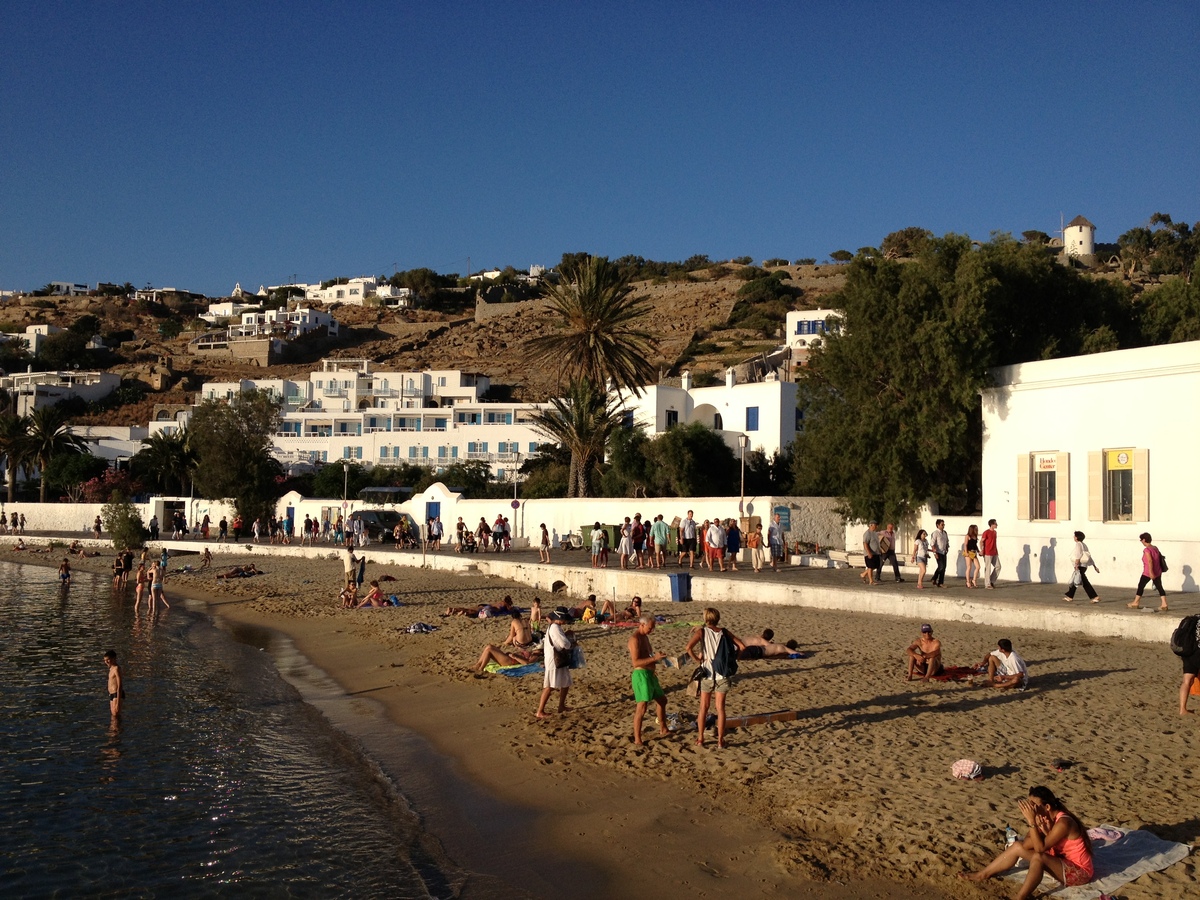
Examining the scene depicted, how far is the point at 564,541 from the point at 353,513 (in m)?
14.1

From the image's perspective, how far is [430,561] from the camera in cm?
3284

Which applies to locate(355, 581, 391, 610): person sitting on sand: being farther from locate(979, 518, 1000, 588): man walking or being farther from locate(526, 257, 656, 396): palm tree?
locate(526, 257, 656, 396): palm tree

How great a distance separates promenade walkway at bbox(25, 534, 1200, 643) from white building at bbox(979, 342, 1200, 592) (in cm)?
82

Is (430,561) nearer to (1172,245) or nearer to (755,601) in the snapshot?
(755,601)

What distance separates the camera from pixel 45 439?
7062cm

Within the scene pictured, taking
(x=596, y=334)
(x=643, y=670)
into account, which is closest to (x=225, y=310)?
(x=596, y=334)

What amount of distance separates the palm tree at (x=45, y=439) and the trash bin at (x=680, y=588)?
211 ft

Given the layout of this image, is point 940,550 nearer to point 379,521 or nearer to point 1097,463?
point 1097,463

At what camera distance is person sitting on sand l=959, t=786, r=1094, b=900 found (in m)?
6.39

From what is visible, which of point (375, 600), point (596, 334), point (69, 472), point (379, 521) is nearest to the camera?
point (375, 600)

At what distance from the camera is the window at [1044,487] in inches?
820

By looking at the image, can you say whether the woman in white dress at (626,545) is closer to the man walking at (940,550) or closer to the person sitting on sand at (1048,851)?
the man walking at (940,550)

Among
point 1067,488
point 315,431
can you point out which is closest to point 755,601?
point 1067,488

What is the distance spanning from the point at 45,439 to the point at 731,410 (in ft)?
172
